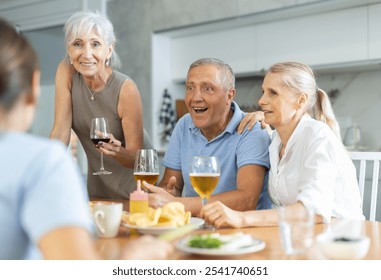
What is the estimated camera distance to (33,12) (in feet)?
18.3

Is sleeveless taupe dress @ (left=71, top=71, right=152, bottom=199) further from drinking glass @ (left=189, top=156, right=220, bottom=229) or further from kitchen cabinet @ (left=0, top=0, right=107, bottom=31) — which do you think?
kitchen cabinet @ (left=0, top=0, right=107, bottom=31)

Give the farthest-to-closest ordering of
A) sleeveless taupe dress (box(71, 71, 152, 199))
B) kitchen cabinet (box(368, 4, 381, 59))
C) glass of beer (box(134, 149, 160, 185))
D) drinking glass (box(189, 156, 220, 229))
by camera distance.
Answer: kitchen cabinet (box(368, 4, 381, 59)), sleeveless taupe dress (box(71, 71, 152, 199)), glass of beer (box(134, 149, 160, 185)), drinking glass (box(189, 156, 220, 229))

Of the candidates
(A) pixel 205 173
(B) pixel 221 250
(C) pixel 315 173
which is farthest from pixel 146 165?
(B) pixel 221 250

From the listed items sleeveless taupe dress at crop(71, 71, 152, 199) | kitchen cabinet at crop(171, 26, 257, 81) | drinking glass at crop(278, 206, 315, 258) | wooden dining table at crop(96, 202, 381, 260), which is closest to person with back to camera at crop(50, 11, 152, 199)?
sleeveless taupe dress at crop(71, 71, 152, 199)

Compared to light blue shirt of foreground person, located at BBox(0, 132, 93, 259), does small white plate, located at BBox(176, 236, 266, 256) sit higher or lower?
lower

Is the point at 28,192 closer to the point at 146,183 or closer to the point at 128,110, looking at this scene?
the point at 146,183

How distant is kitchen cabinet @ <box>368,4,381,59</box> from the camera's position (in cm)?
357

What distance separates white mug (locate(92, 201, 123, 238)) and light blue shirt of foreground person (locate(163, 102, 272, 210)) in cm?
67

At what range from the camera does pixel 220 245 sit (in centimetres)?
102

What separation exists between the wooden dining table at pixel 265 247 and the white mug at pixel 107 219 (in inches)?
0.7

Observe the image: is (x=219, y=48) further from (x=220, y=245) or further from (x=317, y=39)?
(x=220, y=245)

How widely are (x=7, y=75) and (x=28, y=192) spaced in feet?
0.50

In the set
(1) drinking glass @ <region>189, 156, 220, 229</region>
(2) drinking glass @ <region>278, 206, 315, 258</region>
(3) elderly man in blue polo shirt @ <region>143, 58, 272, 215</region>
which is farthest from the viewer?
(3) elderly man in blue polo shirt @ <region>143, 58, 272, 215</region>

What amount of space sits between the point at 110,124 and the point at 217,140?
55 centimetres
